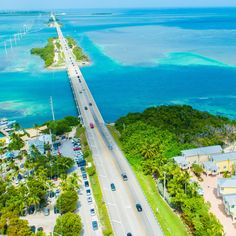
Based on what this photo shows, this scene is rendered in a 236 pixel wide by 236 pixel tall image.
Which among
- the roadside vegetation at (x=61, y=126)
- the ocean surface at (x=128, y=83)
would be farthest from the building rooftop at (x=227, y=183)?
the ocean surface at (x=128, y=83)

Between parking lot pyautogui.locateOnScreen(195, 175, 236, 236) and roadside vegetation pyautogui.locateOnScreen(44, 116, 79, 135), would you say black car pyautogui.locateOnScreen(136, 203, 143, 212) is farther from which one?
roadside vegetation pyautogui.locateOnScreen(44, 116, 79, 135)

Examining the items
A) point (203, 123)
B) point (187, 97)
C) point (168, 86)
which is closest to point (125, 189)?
point (203, 123)

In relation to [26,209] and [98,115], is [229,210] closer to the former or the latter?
[26,209]

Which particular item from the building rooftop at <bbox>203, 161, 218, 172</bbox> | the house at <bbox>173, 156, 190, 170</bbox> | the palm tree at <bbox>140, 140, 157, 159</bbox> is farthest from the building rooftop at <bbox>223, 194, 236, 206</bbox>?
the palm tree at <bbox>140, 140, 157, 159</bbox>

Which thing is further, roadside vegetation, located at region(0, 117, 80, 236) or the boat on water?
the boat on water

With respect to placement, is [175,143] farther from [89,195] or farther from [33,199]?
[33,199]

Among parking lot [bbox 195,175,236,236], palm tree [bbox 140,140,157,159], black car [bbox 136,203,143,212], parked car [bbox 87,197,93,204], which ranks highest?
palm tree [bbox 140,140,157,159]
